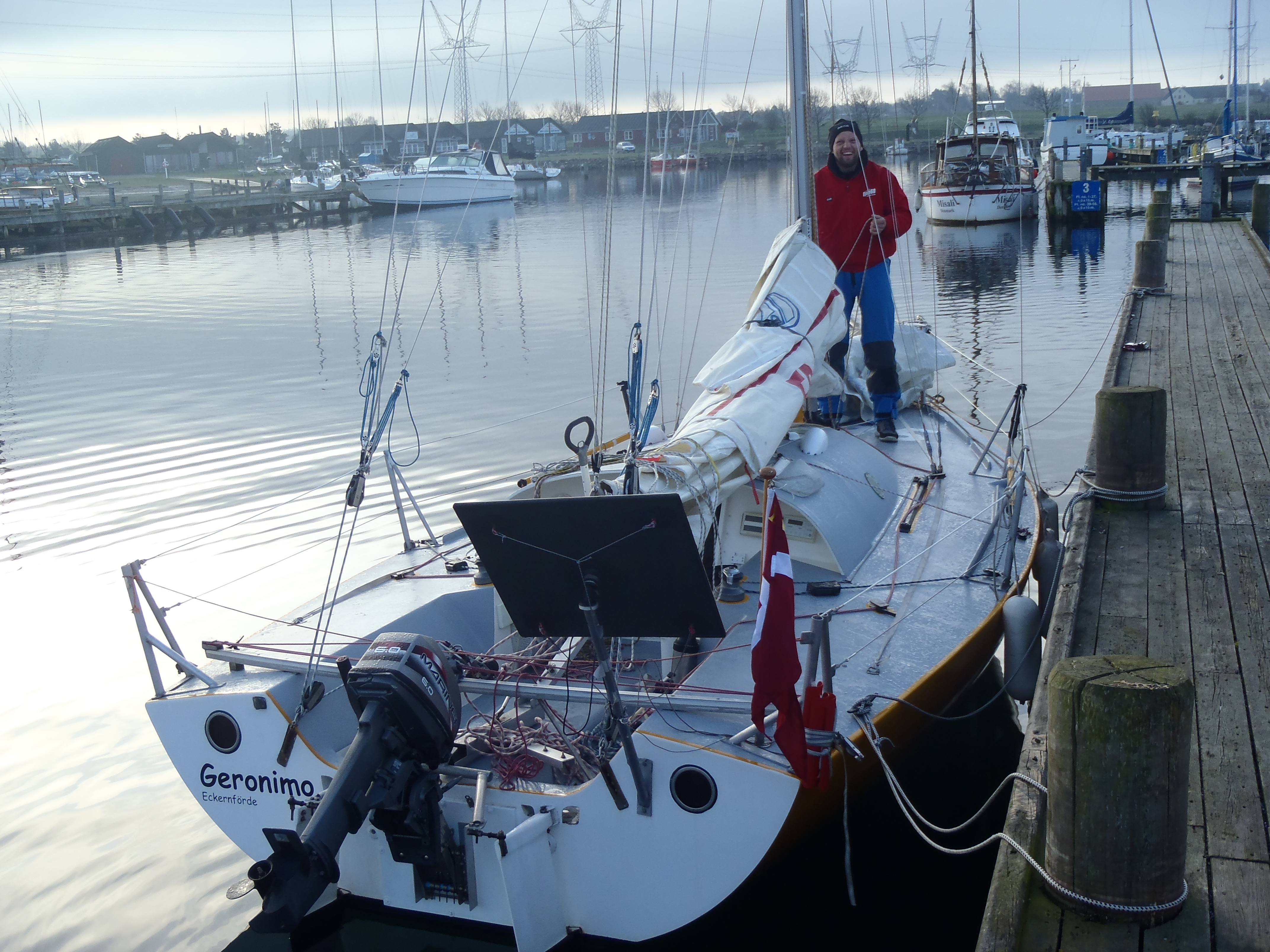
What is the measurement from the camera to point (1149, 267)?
1461cm

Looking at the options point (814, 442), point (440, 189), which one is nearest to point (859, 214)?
point (814, 442)

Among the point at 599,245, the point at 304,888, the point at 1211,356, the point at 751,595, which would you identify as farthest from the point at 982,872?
the point at 599,245

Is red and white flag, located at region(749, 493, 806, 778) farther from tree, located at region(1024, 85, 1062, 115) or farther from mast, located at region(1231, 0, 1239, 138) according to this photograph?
tree, located at region(1024, 85, 1062, 115)

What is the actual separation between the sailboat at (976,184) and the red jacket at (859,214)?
27.1 m

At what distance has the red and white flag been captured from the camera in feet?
12.6

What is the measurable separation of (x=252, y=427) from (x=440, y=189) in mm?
44879

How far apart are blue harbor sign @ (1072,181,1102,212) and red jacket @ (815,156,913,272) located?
2653 cm

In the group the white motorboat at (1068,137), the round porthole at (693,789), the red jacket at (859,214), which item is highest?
the white motorboat at (1068,137)

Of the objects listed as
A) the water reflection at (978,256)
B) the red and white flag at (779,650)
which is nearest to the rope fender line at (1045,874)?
the red and white flag at (779,650)

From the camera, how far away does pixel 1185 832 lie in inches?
128

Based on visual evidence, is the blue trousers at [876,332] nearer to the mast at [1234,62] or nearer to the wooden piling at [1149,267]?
the wooden piling at [1149,267]

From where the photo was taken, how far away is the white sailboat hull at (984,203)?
34.7 m

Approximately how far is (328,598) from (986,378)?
459 inches

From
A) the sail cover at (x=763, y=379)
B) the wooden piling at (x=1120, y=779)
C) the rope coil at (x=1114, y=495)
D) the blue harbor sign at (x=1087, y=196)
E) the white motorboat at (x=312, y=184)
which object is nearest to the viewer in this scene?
the wooden piling at (x=1120, y=779)
